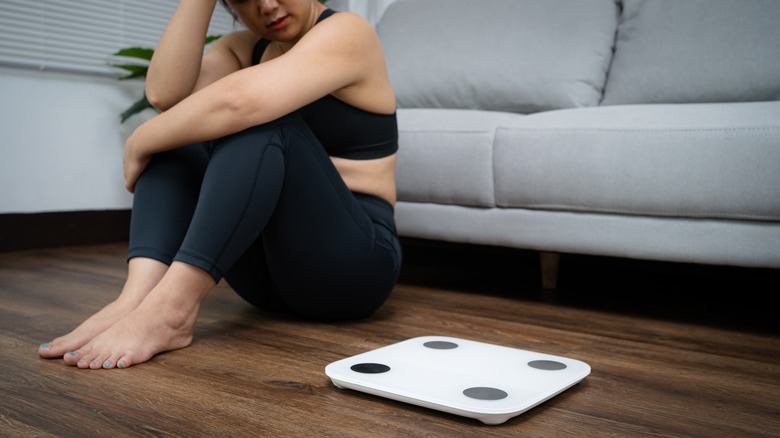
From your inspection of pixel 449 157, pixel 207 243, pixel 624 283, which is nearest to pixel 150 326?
pixel 207 243

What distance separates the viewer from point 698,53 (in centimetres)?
198

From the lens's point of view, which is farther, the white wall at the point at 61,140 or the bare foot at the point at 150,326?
the white wall at the point at 61,140

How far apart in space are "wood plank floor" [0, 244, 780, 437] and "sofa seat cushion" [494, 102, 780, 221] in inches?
10.5

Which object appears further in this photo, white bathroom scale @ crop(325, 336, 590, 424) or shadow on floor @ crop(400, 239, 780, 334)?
shadow on floor @ crop(400, 239, 780, 334)

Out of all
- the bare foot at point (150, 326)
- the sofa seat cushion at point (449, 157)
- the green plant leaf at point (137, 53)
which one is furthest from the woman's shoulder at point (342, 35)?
the green plant leaf at point (137, 53)

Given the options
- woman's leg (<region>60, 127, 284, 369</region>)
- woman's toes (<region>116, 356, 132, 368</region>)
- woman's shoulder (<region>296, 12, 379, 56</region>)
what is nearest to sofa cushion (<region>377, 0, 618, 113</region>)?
woman's shoulder (<region>296, 12, 379, 56</region>)

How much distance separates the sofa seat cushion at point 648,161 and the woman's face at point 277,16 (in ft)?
2.05

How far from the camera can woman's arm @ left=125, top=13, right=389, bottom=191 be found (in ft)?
3.73

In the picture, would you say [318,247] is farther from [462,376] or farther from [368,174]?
[462,376]

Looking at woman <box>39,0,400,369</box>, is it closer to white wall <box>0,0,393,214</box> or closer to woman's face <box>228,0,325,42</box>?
woman's face <box>228,0,325,42</box>

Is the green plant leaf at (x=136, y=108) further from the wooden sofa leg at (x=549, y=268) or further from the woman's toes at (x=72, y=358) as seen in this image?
the woman's toes at (x=72, y=358)

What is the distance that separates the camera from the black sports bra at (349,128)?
131 centimetres

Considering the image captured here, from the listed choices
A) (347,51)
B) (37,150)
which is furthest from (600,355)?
(37,150)

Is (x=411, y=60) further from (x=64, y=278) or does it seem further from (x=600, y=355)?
(x=600, y=355)
